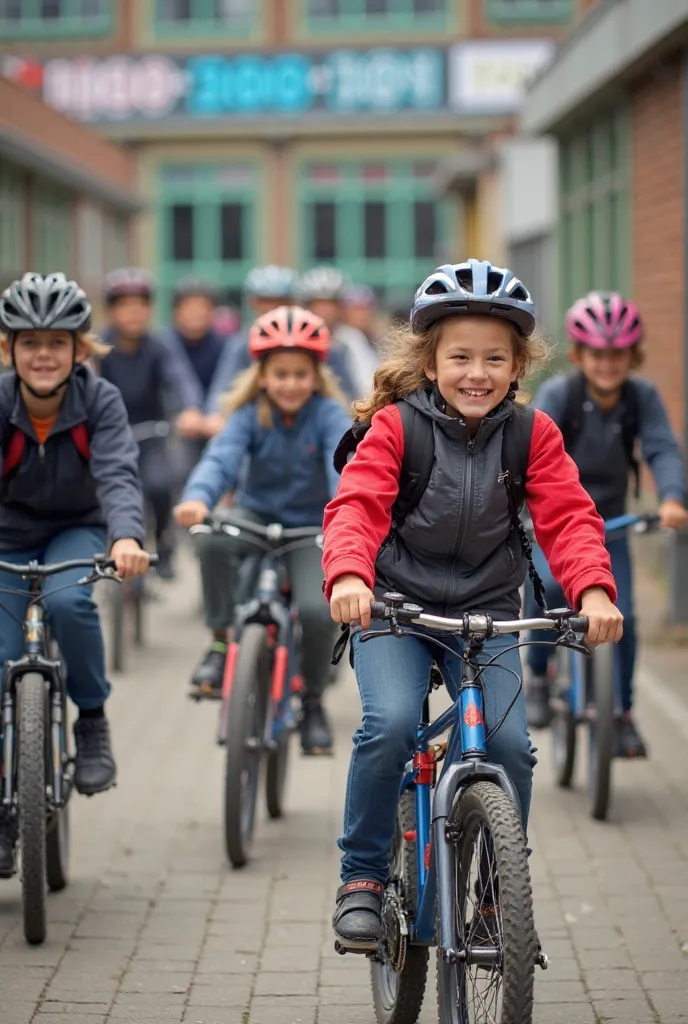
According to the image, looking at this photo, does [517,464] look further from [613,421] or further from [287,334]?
[613,421]

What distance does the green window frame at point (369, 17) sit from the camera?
40.7 meters

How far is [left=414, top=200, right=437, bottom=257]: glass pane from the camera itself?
41.5m

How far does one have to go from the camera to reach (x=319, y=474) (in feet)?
24.3

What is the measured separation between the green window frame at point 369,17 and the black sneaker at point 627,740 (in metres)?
34.9

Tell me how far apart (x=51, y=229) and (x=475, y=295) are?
67.4 ft

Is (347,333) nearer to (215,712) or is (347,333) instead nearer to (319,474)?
(215,712)

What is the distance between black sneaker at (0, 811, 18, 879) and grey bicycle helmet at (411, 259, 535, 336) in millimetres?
2171

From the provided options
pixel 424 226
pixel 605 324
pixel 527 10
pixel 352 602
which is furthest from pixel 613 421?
pixel 424 226

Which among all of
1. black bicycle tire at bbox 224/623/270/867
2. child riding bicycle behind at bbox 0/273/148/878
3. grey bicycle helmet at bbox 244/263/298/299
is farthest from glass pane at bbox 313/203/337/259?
child riding bicycle behind at bbox 0/273/148/878

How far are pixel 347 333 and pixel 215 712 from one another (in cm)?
437

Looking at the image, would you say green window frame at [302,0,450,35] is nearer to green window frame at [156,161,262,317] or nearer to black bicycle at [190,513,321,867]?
green window frame at [156,161,262,317]

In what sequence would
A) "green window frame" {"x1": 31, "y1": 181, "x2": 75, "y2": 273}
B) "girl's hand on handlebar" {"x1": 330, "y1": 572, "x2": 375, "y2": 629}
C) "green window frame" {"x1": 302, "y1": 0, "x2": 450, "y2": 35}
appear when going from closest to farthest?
"girl's hand on handlebar" {"x1": 330, "y1": 572, "x2": 375, "y2": 629} → "green window frame" {"x1": 31, "y1": 181, "x2": 75, "y2": 273} → "green window frame" {"x1": 302, "y1": 0, "x2": 450, "y2": 35}

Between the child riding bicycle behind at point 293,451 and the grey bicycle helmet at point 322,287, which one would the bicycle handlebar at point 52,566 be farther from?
the grey bicycle helmet at point 322,287

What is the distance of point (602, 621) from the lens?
169 inches
